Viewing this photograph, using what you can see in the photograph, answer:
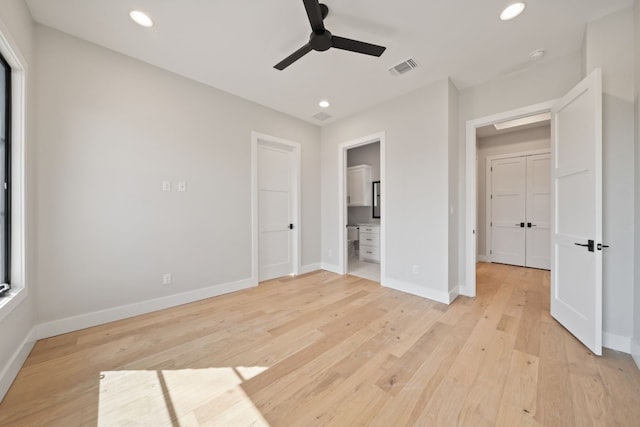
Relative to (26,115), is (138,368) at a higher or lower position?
lower

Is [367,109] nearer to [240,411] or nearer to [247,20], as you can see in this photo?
[247,20]

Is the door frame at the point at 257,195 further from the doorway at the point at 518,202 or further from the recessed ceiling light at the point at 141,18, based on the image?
the doorway at the point at 518,202

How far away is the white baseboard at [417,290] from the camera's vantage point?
2.94 m

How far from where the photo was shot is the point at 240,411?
4.46ft

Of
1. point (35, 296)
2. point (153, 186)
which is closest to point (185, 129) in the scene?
point (153, 186)

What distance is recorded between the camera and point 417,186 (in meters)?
3.24

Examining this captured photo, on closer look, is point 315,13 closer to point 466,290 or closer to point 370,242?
point 466,290

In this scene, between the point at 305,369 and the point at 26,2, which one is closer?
the point at 305,369

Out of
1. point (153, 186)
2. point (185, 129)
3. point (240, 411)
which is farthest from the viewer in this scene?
point (185, 129)

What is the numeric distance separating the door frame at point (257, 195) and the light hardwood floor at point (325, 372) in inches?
41.3

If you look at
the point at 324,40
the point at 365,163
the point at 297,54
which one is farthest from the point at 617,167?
the point at 365,163

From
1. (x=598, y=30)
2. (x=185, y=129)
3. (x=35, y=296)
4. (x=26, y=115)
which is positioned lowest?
(x=35, y=296)

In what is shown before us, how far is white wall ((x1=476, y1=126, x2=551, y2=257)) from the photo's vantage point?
4543 millimetres

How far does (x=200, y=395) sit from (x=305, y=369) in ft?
2.26
